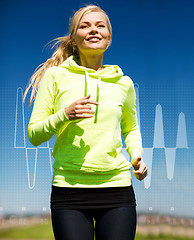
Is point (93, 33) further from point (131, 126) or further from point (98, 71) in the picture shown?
point (131, 126)

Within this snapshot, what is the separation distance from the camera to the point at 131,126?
1.40m

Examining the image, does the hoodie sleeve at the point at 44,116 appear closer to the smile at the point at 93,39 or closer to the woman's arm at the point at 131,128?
the smile at the point at 93,39

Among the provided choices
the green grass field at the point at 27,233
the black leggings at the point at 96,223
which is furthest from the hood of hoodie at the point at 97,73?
the green grass field at the point at 27,233

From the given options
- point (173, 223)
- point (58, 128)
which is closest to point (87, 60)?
point (58, 128)

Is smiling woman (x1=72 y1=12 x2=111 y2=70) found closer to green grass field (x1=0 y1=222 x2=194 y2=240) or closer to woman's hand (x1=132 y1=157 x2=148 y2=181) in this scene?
woman's hand (x1=132 y1=157 x2=148 y2=181)

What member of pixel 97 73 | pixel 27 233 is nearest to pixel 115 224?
pixel 97 73

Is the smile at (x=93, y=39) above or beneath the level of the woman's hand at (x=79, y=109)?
above

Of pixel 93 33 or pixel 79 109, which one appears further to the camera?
pixel 93 33

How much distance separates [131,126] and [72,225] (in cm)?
45

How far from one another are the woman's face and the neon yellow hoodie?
7 cm

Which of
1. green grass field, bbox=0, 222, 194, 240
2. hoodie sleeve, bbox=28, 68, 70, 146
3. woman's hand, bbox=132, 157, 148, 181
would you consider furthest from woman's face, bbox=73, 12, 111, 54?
green grass field, bbox=0, 222, 194, 240

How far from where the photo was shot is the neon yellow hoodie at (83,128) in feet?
3.83

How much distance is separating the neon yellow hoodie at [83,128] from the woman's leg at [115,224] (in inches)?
3.5

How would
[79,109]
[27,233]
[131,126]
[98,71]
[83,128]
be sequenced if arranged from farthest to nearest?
1. [27,233]
2. [131,126]
3. [98,71]
4. [83,128]
5. [79,109]
